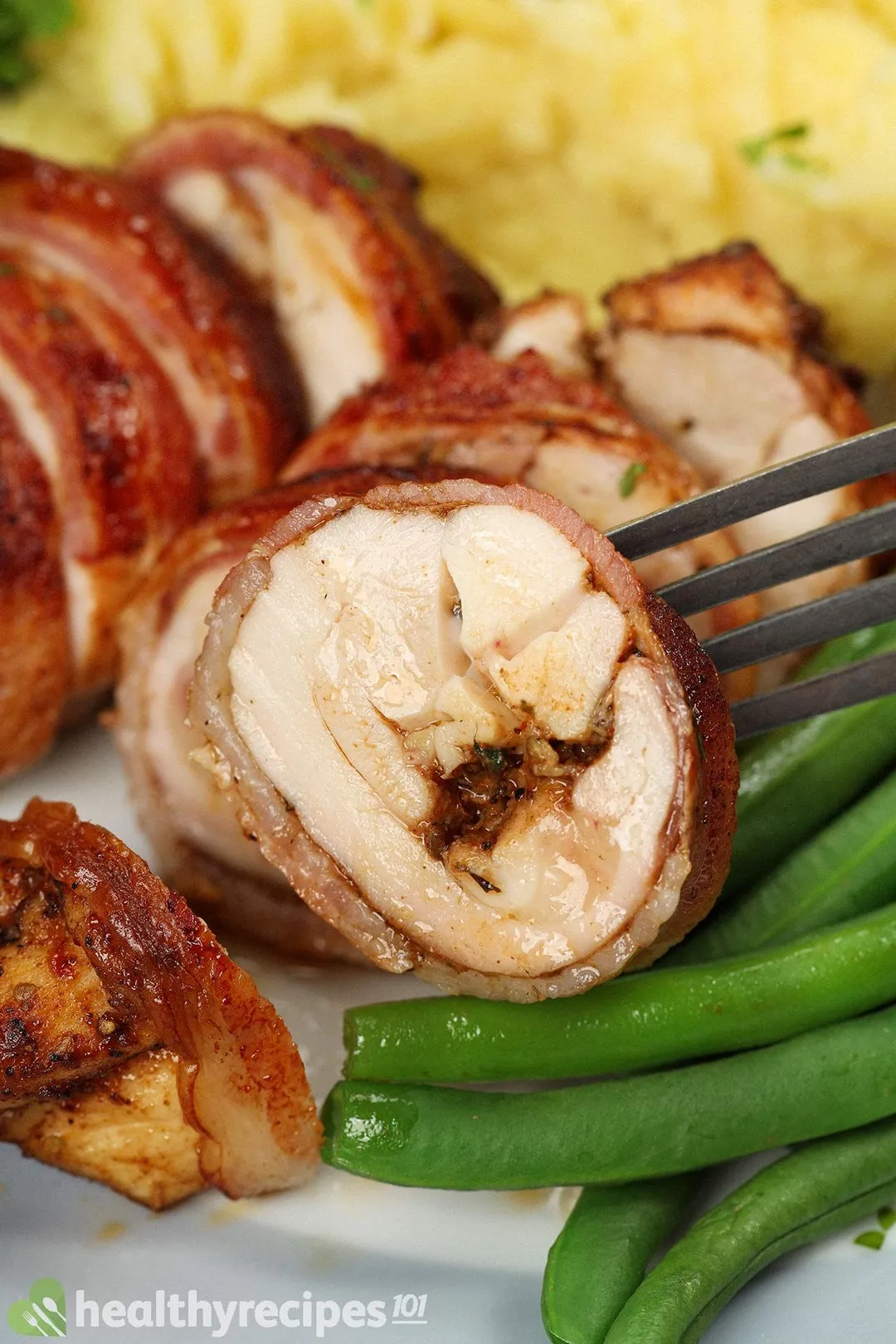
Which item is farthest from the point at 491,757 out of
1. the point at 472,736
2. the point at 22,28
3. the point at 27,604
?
the point at 22,28

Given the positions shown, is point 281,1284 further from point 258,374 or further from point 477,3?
point 477,3

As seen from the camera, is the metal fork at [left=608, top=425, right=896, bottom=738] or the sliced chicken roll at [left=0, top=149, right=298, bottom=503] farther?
the sliced chicken roll at [left=0, top=149, right=298, bottom=503]

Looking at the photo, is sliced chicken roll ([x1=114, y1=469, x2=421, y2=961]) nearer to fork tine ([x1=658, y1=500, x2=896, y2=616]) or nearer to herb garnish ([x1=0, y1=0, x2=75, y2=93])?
fork tine ([x1=658, y1=500, x2=896, y2=616])

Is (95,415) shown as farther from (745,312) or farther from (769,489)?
(769,489)

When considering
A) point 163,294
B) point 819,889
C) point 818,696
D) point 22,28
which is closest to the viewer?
point 818,696

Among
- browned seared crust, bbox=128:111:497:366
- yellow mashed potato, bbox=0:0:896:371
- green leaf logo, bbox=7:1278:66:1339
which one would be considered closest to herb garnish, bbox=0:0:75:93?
yellow mashed potato, bbox=0:0:896:371
